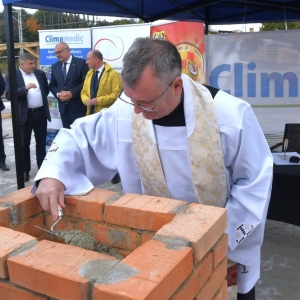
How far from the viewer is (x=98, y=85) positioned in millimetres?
5898

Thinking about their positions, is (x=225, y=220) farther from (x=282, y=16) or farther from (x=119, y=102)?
(x=282, y=16)

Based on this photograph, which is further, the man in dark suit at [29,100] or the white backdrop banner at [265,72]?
the man in dark suit at [29,100]

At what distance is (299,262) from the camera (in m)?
3.53

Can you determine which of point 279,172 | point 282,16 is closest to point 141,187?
point 279,172

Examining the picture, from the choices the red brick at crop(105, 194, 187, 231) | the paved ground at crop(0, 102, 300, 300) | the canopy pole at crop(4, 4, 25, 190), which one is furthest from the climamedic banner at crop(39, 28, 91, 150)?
the red brick at crop(105, 194, 187, 231)

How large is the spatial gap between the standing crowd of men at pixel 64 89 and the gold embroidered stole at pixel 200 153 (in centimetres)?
399

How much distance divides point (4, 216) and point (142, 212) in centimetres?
53

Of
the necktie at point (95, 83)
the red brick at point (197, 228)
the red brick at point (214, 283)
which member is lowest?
the red brick at point (214, 283)

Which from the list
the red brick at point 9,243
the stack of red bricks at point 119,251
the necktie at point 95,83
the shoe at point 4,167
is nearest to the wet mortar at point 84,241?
the stack of red bricks at point 119,251

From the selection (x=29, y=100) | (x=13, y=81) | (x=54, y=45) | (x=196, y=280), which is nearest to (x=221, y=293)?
(x=196, y=280)

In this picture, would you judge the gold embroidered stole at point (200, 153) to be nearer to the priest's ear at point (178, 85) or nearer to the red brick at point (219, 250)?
the priest's ear at point (178, 85)

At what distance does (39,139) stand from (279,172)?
4.01 meters

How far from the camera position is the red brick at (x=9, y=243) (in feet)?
3.95

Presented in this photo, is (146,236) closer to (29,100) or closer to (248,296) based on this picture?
(248,296)
